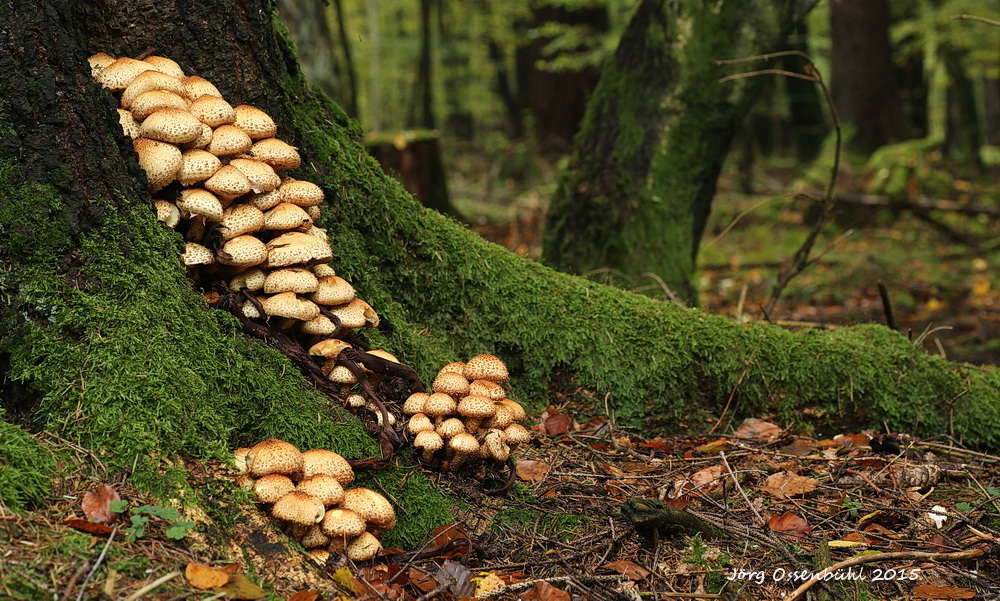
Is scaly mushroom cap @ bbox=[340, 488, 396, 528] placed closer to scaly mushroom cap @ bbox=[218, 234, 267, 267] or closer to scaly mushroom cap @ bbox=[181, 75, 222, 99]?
scaly mushroom cap @ bbox=[218, 234, 267, 267]

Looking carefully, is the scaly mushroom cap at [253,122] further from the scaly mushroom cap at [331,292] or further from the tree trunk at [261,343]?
the scaly mushroom cap at [331,292]

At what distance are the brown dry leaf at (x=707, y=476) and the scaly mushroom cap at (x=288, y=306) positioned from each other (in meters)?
2.07

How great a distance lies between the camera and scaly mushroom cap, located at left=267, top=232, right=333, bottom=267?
3.16 m

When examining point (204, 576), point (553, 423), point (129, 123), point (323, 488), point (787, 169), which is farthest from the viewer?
point (787, 169)

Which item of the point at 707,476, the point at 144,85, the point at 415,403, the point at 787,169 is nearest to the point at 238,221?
the point at 144,85

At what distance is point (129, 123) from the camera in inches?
121

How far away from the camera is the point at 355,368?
3.26m

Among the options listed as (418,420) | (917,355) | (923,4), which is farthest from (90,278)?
(923,4)

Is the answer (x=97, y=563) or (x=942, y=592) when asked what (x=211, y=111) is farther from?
(x=942, y=592)

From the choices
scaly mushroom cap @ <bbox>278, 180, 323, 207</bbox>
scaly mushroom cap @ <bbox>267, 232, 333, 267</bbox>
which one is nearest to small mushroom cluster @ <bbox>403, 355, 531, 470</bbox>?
scaly mushroom cap @ <bbox>267, 232, 333, 267</bbox>

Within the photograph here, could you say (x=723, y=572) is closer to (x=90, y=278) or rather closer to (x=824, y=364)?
(x=824, y=364)

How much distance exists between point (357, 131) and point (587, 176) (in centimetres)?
302

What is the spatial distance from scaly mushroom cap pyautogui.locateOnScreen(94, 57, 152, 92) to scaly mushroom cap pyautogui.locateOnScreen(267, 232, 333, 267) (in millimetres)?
938

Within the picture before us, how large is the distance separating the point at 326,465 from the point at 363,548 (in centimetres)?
34
